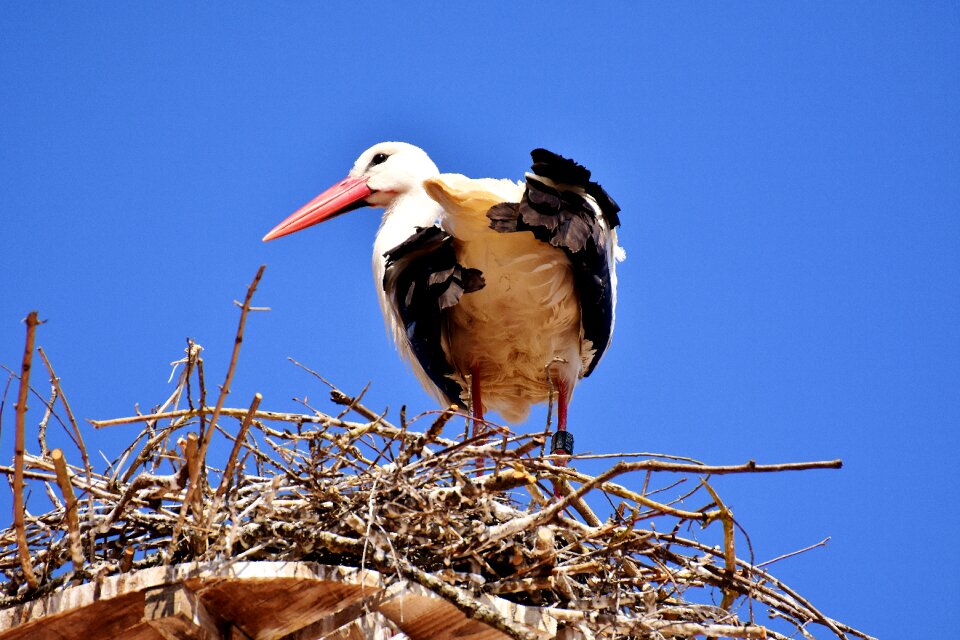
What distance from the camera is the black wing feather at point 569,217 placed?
4.09m

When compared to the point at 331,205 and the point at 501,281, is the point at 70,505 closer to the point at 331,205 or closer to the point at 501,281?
the point at 501,281

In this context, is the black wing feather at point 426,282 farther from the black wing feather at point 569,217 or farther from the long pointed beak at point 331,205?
the long pointed beak at point 331,205

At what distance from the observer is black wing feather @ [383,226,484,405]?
4.32m

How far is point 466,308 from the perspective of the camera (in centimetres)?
461

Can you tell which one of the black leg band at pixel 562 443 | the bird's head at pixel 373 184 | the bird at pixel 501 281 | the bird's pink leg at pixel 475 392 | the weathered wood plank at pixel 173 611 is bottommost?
the weathered wood plank at pixel 173 611

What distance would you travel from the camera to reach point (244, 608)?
268cm

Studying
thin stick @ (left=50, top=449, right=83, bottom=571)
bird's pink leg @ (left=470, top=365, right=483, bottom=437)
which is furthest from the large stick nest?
bird's pink leg @ (left=470, top=365, right=483, bottom=437)

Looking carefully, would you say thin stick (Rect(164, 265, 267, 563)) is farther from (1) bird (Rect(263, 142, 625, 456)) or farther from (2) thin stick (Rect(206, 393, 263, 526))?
(1) bird (Rect(263, 142, 625, 456))

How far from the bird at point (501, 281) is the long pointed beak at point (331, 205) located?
0.25ft

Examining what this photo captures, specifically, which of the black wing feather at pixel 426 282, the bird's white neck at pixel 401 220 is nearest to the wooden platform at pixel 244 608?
the black wing feather at pixel 426 282

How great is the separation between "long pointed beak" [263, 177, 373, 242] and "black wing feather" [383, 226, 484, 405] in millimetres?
900

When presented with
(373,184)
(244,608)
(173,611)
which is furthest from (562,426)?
(173,611)

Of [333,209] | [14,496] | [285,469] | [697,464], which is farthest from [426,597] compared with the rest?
[333,209]

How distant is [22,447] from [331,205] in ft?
10.3
